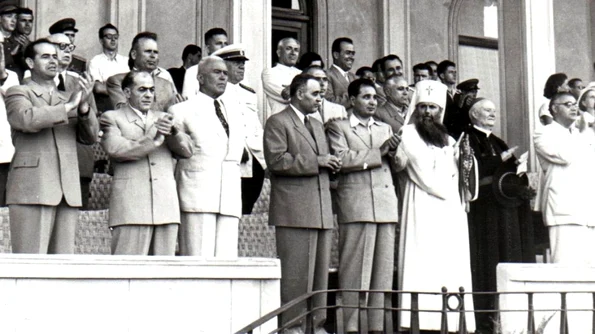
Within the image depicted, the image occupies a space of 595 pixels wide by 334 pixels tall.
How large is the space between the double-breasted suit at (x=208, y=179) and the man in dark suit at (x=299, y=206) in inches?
14.8

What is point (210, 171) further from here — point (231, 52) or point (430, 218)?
point (430, 218)

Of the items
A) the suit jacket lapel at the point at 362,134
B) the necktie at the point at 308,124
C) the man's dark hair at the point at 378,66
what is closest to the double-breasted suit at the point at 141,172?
the necktie at the point at 308,124

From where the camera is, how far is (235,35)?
12883mm

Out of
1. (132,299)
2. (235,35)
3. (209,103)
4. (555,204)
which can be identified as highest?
(235,35)

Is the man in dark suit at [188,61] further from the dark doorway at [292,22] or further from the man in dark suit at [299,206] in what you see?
the dark doorway at [292,22]

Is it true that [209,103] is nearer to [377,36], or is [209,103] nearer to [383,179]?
[383,179]

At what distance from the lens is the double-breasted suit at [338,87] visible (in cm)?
1279

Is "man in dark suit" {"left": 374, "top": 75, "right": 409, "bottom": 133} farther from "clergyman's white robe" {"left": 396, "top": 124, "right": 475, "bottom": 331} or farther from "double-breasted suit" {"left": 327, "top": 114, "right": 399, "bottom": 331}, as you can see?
"double-breasted suit" {"left": 327, "top": 114, "right": 399, "bottom": 331}

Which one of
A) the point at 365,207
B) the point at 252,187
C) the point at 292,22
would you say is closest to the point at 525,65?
the point at 292,22

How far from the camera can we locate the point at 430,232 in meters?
11.2

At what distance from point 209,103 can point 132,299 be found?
208 centimetres

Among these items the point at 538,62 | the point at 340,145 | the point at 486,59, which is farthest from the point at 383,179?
the point at 486,59

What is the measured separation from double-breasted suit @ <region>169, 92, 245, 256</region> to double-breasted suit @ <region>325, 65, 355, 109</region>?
7.98 ft

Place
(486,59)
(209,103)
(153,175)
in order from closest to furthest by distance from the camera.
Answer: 1. (153,175)
2. (209,103)
3. (486,59)
